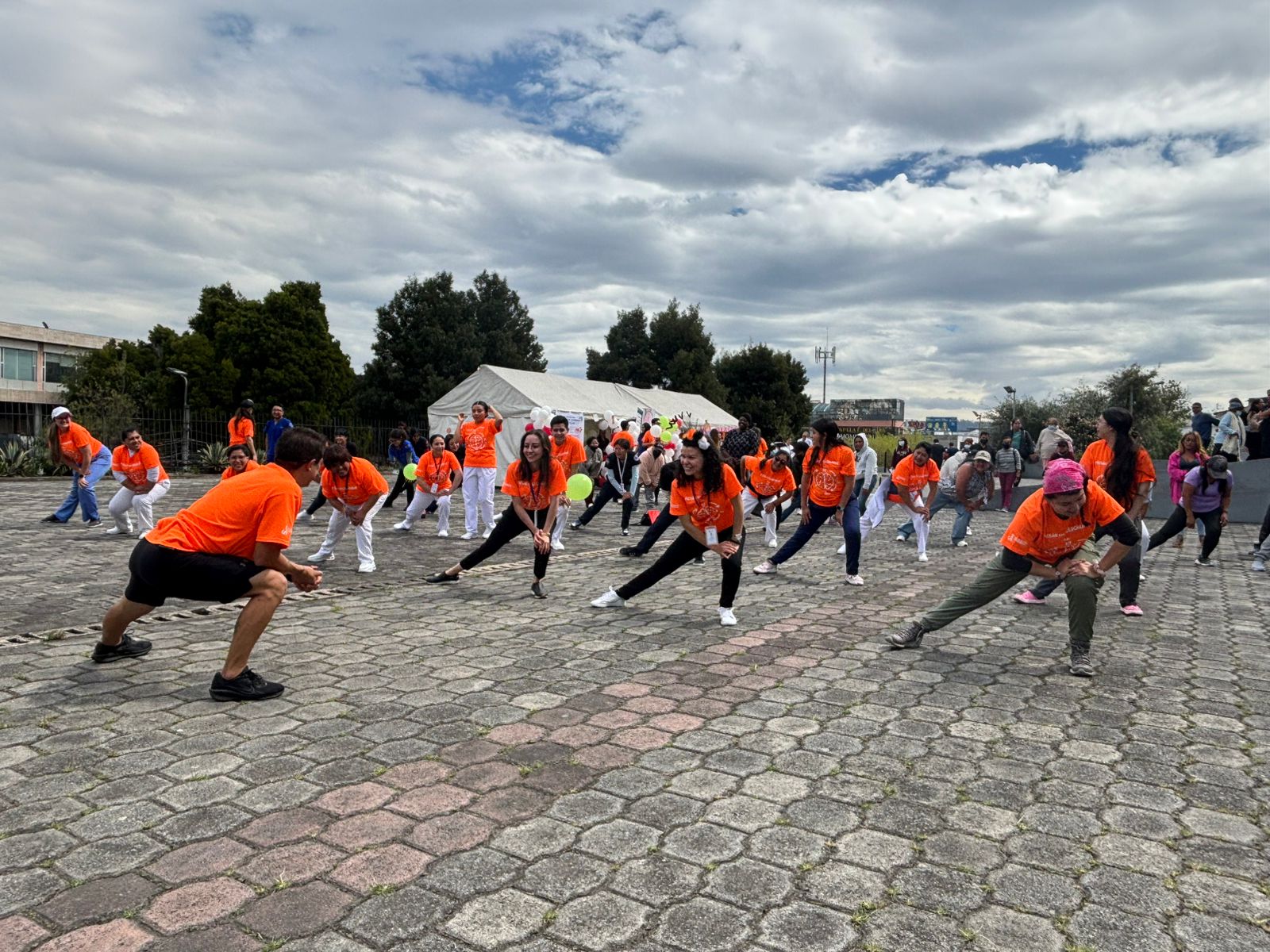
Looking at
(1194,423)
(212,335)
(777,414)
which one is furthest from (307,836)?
(777,414)

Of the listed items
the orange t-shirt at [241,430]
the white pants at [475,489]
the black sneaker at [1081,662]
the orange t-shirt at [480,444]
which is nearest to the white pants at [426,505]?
the white pants at [475,489]

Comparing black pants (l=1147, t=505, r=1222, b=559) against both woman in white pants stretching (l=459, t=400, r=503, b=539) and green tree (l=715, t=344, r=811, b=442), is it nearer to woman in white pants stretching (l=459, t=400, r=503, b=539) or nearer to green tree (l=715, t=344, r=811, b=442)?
woman in white pants stretching (l=459, t=400, r=503, b=539)

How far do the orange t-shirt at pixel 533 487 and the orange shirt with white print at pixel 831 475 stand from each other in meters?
2.94

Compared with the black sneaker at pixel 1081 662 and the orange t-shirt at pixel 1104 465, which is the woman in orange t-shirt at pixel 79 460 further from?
the orange t-shirt at pixel 1104 465

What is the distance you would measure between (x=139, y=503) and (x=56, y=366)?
5573cm

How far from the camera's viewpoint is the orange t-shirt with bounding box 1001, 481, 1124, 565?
5.60 meters

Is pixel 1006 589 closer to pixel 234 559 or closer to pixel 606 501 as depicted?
pixel 234 559

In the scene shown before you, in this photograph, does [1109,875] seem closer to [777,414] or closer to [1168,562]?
[1168,562]

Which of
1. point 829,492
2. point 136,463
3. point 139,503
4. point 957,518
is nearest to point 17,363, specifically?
point 139,503

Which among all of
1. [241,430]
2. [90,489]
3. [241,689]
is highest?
[241,430]

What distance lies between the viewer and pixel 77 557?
9.80 metres

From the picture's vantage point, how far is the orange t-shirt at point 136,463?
35.9ft

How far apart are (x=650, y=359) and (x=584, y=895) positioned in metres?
54.3

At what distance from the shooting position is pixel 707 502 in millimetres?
6883
